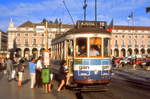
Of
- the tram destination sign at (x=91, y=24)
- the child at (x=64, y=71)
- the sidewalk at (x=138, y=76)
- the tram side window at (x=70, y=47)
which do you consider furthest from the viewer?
the sidewalk at (x=138, y=76)

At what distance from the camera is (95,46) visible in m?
14.5

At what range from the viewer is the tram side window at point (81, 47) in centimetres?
1435

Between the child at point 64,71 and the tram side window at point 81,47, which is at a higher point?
the tram side window at point 81,47

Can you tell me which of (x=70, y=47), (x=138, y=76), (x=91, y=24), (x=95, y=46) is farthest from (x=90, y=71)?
(x=138, y=76)

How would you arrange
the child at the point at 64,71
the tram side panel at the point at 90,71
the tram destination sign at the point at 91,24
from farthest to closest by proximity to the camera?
the tram destination sign at the point at 91,24 < the child at the point at 64,71 < the tram side panel at the point at 90,71

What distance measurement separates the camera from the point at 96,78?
14.0 m

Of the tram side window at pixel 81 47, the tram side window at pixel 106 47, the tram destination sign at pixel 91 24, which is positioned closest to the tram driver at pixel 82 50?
the tram side window at pixel 81 47

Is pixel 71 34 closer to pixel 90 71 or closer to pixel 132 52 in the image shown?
pixel 90 71

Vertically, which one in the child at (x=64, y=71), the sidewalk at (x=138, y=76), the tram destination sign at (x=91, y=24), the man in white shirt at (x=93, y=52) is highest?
the tram destination sign at (x=91, y=24)

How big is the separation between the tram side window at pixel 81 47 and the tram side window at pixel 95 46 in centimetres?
27

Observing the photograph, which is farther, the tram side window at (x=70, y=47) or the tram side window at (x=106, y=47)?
the tram side window at (x=70, y=47)

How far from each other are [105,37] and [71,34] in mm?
1601

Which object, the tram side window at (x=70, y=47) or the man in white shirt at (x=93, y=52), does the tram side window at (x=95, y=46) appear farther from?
the tram side window at (x=70, y=47)

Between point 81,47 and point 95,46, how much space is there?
637mm
